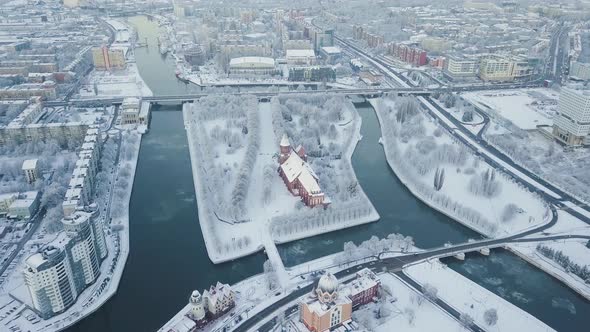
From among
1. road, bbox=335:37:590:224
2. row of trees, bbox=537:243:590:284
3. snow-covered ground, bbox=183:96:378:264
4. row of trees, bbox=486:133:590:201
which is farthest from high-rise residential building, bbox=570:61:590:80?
row of trees, bbox=537:243:590:284

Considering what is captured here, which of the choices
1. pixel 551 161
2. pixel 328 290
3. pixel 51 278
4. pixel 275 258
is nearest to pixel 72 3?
pixel 51 278

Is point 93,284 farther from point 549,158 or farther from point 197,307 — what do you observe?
point 549,158

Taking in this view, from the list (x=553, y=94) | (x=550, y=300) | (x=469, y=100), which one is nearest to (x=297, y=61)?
(x=469, y=100)

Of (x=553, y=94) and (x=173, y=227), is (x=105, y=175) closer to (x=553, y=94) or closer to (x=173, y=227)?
(x=173, y=227)

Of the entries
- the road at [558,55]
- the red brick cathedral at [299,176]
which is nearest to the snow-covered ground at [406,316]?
the red brick cathedral at [299,176]

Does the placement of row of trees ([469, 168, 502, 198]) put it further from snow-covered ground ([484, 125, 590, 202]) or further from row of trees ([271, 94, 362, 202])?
row of trees ([271, 94, 362, 202])
